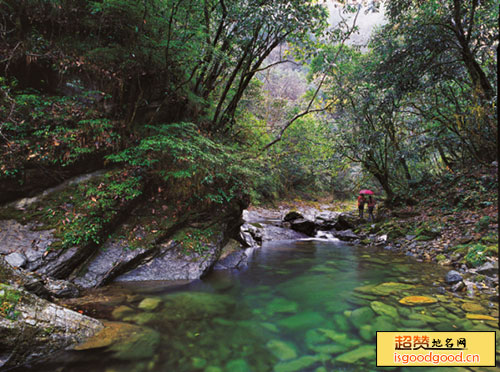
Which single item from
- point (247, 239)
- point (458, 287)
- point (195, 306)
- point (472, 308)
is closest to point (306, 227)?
point (247, 239)

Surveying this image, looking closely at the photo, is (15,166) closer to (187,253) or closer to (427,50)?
(187,253)

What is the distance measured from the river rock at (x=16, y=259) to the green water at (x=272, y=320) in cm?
158

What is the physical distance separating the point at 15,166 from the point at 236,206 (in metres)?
4.79


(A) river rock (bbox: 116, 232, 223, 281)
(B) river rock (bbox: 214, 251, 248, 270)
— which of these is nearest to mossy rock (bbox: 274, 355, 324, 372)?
(A) river rock (bbox: 116, 232, 223, 281)

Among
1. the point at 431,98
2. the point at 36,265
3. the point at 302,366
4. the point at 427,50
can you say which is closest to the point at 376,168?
the point at 431,98

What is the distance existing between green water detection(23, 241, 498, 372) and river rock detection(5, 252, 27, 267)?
1582mm

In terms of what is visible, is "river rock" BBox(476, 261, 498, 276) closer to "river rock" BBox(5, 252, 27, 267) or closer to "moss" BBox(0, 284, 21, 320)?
"moss" BBox(0, 284, 21, 320)

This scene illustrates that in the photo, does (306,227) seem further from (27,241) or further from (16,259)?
(16,259)

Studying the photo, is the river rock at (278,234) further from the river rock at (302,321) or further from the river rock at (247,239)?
the river rock at (302,321)

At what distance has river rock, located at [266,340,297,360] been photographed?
2.82m

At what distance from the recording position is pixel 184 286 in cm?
475

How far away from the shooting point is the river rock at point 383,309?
3.62 meters

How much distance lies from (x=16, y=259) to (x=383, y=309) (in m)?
5.47

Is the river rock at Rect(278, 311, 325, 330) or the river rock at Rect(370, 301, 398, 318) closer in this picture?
the river rock at Rect(278, 311, 325, 330)
